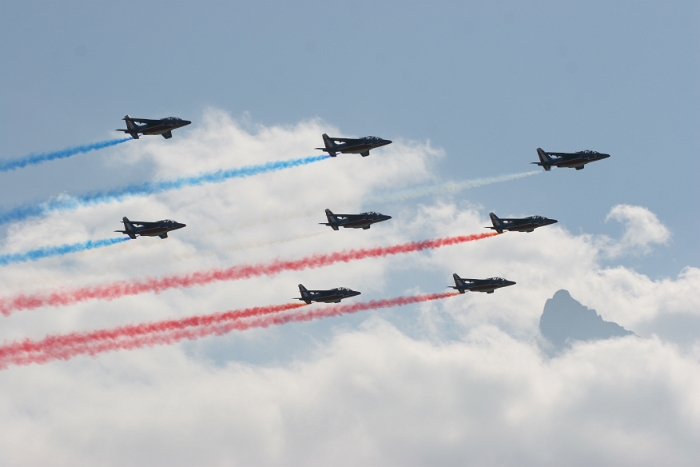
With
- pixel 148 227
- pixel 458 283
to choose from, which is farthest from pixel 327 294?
pixel 148 227

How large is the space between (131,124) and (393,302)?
49.0 m

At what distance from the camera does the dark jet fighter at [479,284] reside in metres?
144

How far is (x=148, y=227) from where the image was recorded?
135250 mm

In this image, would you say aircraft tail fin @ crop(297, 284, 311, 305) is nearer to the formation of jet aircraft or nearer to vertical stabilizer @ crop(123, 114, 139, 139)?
the formation of jet aircraft

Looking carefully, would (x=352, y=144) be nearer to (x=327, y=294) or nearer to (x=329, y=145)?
(x=329, y=145)

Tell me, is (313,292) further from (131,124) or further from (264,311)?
(131,124)

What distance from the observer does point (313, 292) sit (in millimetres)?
142750

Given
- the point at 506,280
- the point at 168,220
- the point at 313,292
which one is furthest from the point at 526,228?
the point at 168,220

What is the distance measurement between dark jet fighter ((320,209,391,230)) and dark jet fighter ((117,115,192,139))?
2653 cm

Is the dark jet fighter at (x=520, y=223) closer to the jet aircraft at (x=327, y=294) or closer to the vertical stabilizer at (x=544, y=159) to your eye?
the vertical stabilizer at (x=544, y=159)

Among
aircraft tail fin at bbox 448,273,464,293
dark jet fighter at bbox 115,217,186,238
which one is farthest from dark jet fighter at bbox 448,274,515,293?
dark jet fighter at bbox 115,217,186,238

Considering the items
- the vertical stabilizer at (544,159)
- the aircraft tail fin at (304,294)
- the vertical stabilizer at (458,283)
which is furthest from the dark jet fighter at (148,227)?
the vertical stabilizer at (544,159)

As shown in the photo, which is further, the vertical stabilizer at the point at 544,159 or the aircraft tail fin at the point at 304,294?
the aircraft tail fin at the point at 304,294

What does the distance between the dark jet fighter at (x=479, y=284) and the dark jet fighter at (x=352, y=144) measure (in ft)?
80.3
